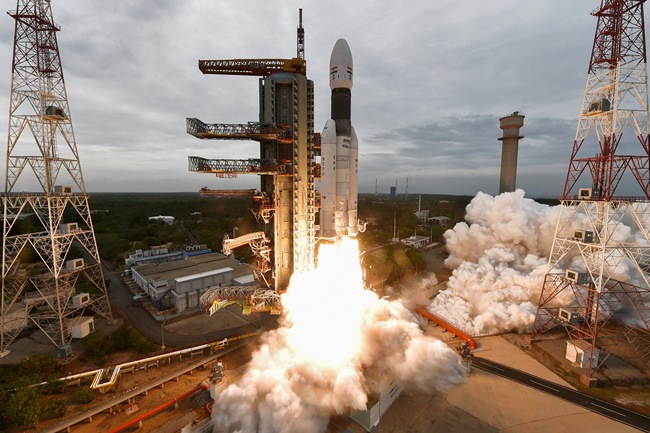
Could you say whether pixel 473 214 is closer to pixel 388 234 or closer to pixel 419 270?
pixel 419 270

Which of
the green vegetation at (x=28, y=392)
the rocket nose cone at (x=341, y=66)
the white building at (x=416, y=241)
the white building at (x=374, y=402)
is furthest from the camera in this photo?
the white building at (x=416, y=241)

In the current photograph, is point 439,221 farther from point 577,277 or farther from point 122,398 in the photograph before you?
point 122,398

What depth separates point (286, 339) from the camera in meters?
22.5

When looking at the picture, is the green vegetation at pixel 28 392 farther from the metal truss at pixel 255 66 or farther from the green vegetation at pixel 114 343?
the metal truss at pixel 255 66

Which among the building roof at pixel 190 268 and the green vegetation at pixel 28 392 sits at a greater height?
the building roof at pixel 190 268

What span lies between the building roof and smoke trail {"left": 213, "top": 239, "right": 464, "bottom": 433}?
21523 mm

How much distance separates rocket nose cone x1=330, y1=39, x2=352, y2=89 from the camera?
2223 centimetres

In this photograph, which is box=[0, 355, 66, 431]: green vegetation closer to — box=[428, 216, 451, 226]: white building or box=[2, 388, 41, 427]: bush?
box=[2, 388, 41, 427]: bush

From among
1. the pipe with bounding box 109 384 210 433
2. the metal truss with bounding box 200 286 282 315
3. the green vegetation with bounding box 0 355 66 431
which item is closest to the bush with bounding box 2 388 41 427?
the green vegetation with bounding box 0 355 66 431

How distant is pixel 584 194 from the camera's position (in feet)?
86.8

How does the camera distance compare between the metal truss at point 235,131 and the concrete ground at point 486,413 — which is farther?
the metal truss at point 235,131

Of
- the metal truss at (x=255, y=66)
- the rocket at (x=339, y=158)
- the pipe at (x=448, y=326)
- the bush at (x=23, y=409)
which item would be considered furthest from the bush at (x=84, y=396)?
the pipe at (x=448, y=326)

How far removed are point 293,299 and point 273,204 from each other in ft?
28.9

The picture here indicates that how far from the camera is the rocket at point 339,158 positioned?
73.8 ft
